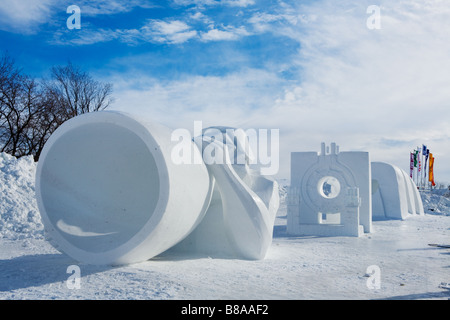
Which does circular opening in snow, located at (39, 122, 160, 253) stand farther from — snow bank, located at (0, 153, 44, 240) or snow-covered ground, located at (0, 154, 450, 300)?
snow bank, located at (0, 153, 44, 240)

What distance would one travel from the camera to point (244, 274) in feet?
20.7

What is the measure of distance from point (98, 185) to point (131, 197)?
0.67 m

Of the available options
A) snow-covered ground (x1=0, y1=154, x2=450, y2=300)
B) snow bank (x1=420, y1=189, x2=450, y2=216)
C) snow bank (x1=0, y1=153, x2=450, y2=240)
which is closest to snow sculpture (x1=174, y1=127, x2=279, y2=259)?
snow-covered ground (x1=0, y1=154, x2=450, y2=300)

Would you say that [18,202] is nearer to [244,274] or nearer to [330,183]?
[244,274]

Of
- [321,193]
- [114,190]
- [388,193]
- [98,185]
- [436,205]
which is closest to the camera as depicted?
[98,185]

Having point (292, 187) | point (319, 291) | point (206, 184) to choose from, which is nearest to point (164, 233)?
point (206, 184)

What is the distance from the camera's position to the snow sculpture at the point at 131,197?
6172mm

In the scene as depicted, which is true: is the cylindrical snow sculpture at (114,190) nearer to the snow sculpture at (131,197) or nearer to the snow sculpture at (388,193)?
the snow sculpture at (131,197)

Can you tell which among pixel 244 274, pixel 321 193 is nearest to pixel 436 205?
pixel 321 193

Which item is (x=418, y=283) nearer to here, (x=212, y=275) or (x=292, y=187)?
(x=212, y=275)

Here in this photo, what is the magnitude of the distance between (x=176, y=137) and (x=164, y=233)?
1.64 metres

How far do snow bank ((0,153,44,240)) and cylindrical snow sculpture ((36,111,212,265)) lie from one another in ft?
13.6

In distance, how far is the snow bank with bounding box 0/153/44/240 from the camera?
10.9 metres
